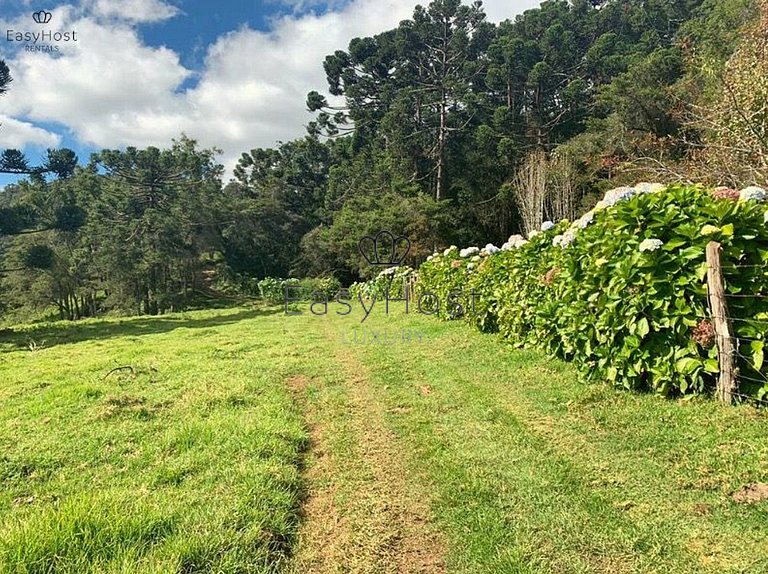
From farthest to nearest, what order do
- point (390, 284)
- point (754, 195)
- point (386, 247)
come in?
point (386, 247)
point (390, 284)
point (754, 195)

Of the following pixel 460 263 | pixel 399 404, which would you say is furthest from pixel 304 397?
pixel 460 263

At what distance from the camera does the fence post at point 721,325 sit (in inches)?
122

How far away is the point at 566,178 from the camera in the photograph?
18.9m

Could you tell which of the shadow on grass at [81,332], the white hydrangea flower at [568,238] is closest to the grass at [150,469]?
the white hydrangea flower at [568,238]

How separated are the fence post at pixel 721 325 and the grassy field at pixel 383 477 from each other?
0.61 feet

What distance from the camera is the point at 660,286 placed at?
3451 millimetres

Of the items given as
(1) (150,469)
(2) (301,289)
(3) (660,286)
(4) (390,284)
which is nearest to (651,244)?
(3) (660,286)

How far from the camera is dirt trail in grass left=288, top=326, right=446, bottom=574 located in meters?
2.08

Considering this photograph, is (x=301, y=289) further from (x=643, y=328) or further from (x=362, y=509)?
(x=362, y=509)

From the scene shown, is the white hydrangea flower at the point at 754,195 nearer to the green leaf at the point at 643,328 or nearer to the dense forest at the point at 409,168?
the green leaf at the point at 643,328

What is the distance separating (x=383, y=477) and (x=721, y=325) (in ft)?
8.20

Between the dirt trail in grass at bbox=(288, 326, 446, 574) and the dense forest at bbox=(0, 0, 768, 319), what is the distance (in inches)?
662

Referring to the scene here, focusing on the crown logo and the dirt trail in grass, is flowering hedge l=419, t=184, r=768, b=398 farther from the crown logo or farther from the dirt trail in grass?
the crown logo

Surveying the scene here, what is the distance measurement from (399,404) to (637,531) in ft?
7.64
